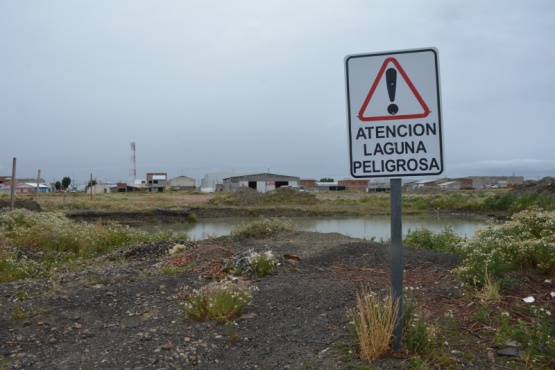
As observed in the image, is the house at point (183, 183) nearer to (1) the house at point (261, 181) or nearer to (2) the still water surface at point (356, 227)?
(1) the house at point (261, 181)

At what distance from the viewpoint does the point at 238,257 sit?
7402mm

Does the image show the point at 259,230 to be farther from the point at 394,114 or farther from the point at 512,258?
the point at 394,114

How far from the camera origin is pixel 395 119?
11.5ft

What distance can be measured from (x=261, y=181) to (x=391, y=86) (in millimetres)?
78282

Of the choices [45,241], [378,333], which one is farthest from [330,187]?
[378,333]

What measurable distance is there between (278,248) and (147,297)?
15.3ft

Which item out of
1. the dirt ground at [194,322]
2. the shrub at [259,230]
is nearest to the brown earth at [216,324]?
the dirt ground at [194,322]

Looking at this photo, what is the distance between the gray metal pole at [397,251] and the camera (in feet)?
11.5

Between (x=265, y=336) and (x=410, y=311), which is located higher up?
(x=410, y=311)

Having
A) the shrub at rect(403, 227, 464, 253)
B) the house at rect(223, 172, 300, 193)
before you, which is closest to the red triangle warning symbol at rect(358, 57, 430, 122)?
the shrub at rect(403, 227, 464, 253)

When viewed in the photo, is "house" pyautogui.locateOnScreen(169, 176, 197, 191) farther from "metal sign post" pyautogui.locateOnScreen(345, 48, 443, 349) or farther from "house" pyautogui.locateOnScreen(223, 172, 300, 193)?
"metal sign post" pyautogui.locateOnScreen(345, 48, 443, 349)

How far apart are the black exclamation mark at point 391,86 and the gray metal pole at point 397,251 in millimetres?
481

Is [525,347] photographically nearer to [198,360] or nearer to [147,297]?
[198,360]

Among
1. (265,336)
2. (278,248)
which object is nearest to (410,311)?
(265,336)
